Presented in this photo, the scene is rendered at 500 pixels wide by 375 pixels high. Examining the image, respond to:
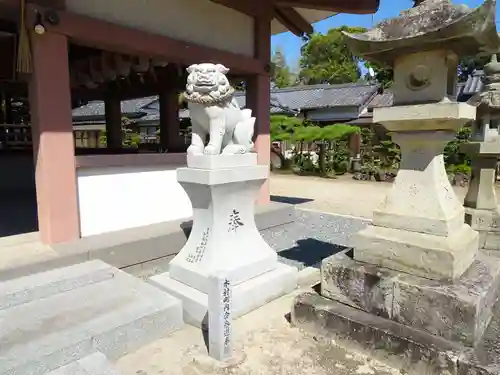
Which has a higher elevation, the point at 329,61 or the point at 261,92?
the point at 329,61

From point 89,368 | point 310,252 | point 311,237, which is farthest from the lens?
point 311,237

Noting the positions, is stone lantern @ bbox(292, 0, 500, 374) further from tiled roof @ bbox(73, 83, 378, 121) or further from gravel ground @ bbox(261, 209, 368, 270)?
tiled roof @ bbox(73, 83, 378, 121)

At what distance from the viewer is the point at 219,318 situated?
254 centimetres

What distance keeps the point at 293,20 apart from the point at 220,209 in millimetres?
5238

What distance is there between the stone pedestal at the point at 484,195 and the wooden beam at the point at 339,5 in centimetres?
274

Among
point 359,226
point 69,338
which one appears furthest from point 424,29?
point 359,226

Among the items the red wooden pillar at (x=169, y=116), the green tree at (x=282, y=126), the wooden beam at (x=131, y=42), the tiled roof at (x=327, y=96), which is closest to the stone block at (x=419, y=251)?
the wooden beam at (x=131, y=42)

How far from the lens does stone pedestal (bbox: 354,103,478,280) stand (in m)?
2.59

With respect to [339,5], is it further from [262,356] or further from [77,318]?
[77,318]

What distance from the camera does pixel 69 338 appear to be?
8.09ft

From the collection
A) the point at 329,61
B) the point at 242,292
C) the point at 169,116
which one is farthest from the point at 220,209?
the point at 329,61

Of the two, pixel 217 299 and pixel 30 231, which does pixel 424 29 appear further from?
pixel 30 231

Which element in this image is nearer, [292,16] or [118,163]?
[118,163]

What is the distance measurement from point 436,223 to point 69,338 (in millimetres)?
2686
